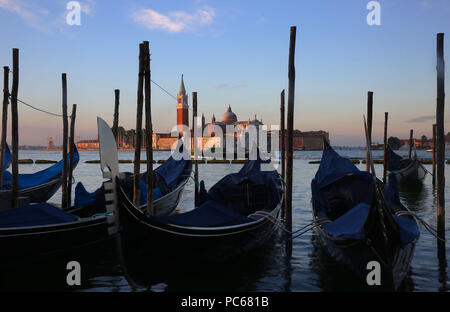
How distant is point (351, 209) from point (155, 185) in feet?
18.5

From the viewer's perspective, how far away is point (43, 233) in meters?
5.79

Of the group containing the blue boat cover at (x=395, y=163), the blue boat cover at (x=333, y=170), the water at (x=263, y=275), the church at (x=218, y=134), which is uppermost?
the church at (x=218, y=134)

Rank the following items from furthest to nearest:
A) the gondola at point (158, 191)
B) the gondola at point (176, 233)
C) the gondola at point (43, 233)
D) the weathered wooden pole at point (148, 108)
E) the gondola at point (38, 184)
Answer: the gondola at point (38, 184) < the gondola at point (158, 191) < the weathered wooden pole at point (148, 108) < the gondola at point (43, 233) < the gondola at point (176, 233)

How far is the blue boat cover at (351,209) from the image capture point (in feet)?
14.8

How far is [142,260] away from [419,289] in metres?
3.77

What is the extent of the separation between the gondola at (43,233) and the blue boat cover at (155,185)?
1.11 metres

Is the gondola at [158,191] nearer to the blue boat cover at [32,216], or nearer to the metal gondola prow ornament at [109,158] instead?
the metal gondola prow ornament at [109,158]

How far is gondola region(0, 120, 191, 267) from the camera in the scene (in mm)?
5516

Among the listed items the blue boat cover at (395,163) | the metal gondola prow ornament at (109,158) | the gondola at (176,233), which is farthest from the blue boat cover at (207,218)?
the blue boat cover at (395,163)

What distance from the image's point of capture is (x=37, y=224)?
572cm

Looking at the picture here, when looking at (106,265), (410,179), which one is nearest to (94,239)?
(106,265)

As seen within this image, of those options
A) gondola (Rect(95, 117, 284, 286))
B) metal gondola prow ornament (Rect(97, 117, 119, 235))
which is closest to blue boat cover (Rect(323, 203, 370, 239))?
gondola (Rect(95, 117, 284, 286))

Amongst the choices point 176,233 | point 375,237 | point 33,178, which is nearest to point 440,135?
point 375,237
